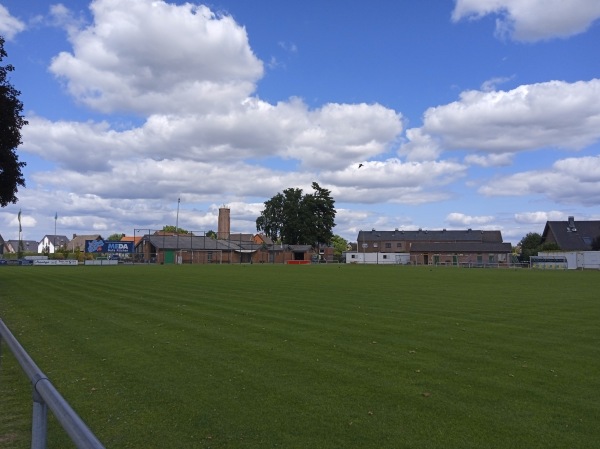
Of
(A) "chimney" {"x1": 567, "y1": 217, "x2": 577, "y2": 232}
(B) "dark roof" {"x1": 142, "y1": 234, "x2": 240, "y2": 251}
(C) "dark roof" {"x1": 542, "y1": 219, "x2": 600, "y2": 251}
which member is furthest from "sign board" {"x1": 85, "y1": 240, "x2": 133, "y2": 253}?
(A) "chimney" {"x1": 567, "y1": 217, "x2": 577, "y2": 232}

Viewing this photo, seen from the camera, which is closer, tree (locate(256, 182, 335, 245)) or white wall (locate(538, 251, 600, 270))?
white wall (locate(538, 251, 600, 270))

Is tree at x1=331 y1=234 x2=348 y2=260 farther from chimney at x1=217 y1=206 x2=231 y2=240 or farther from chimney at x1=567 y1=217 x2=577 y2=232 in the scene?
chimney at x1=567 y1=217 x2=577 y2=232

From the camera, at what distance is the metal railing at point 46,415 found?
2.50 metres

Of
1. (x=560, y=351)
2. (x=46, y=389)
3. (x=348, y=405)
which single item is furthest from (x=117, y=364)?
(x=560, y=351)

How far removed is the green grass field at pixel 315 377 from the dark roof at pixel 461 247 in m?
110

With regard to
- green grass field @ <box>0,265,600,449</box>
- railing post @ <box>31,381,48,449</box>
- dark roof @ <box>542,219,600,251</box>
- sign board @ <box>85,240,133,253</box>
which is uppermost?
dark roof @ <box>542,219,600,251</box>

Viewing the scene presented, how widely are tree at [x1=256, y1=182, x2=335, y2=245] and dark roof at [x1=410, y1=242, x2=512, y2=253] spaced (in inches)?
888

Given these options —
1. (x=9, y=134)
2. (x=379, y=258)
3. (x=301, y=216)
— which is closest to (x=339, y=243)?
(x=301, y=216)

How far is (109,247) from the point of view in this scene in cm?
9375

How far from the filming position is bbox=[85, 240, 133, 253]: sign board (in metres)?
93.9

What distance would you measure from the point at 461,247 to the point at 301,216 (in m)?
39.6

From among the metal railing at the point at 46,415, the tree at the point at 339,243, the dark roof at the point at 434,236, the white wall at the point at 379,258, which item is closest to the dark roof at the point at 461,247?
the dark roof at the point at 434,236

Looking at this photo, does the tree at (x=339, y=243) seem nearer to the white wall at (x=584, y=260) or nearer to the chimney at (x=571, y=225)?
the chimney at (x=571, y=225)

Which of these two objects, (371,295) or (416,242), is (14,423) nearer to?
(371,295)
